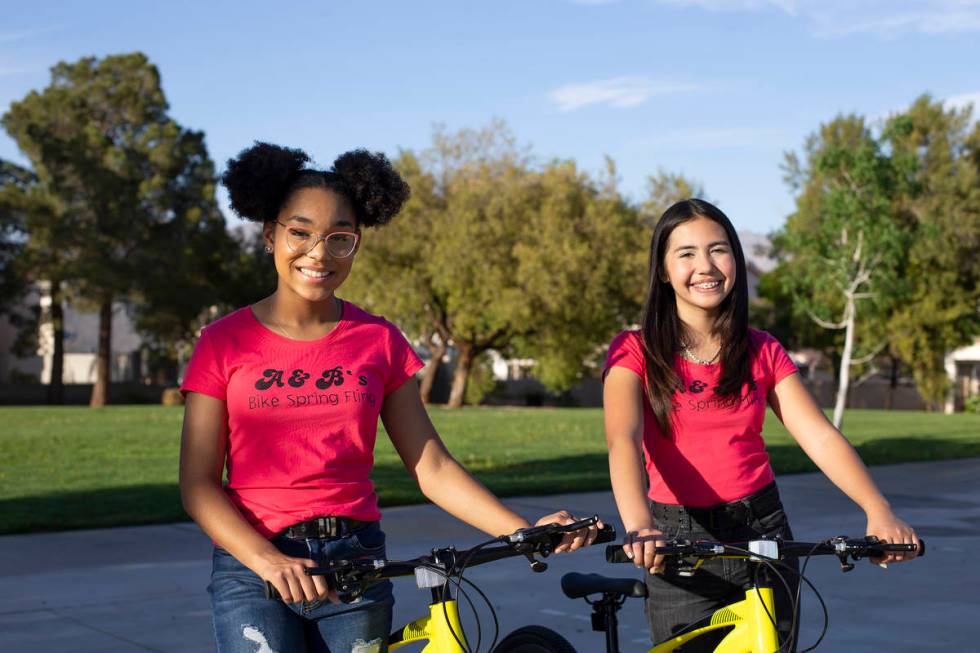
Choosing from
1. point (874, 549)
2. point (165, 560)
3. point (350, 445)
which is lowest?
point (165, 560)

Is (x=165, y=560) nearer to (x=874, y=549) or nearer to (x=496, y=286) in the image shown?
(x=874, y=549)

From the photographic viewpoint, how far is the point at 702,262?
3.56 m

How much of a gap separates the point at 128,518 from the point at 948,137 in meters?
46.0

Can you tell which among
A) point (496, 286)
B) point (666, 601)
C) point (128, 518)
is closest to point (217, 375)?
point (666, 601)

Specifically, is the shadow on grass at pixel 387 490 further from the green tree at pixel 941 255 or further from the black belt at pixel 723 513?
the green tree at pixel 941 255

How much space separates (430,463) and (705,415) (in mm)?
781

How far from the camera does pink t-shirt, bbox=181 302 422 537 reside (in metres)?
2.95

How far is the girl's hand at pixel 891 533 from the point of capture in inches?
122

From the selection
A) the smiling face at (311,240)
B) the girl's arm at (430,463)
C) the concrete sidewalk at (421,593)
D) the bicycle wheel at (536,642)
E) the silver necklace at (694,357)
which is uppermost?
the smiling face at (311,240)

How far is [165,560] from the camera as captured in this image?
915 centimetres

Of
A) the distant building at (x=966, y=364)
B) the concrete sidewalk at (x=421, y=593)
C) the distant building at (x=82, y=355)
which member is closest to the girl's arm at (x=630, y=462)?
the concrete sidewalk at (x=421, y=593)

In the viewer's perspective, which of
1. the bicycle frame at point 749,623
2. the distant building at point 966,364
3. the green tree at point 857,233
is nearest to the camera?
the bicycle frame at point 749,623

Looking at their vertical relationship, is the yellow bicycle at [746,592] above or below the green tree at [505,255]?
below

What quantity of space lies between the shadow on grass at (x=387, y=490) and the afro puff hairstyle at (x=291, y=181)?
A: 831cm
